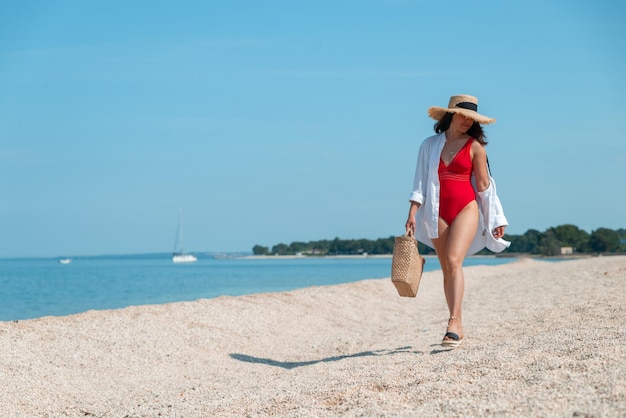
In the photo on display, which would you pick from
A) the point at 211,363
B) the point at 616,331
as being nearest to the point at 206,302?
the point at 211,363

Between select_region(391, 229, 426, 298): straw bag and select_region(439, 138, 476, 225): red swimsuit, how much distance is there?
408 mm

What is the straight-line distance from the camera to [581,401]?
3387 millimetres

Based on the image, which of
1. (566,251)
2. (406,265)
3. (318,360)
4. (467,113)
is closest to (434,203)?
(406,265)

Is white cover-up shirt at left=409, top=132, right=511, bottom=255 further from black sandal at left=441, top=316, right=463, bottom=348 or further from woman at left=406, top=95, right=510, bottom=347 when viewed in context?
black sandal at left=441, top=316, right=463, bottom=348

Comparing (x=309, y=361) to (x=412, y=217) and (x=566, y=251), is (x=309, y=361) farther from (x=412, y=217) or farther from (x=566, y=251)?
(x=566, y=251)

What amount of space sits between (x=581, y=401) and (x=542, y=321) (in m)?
4.06

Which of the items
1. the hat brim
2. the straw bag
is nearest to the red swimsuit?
the hat brim

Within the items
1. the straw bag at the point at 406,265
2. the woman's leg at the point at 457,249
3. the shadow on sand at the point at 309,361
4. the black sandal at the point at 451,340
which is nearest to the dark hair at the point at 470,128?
the woman's leg at the point at 457,249

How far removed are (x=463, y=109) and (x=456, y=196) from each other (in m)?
0.76

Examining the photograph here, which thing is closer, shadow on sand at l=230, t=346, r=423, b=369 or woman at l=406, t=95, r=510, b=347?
woman at l=406, t=95, r=510, b=347

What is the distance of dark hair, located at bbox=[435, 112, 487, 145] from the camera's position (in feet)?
21.0

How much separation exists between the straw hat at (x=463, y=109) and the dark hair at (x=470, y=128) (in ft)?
0.16

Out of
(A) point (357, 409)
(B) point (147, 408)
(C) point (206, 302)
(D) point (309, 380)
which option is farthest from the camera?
(C) point (206, 302)

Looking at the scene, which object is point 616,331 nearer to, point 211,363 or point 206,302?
point 211,363
